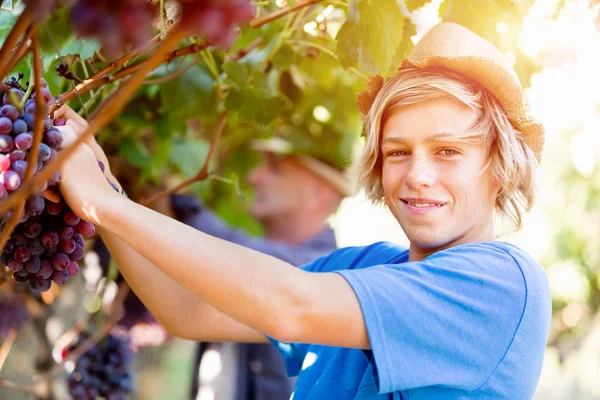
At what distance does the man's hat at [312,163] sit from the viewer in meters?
3.39

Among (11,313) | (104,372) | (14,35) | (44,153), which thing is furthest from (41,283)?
(11,313)

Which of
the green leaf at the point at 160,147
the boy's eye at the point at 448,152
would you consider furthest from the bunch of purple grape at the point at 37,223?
the green leaf at the point at 160,147

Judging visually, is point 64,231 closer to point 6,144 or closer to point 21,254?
point 21,254

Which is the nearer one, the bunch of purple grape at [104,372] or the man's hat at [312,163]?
the bunch of purple grape at [104,372]

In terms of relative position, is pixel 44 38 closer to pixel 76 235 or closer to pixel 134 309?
pixel 76 235

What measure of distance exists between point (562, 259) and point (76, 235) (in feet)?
19.2

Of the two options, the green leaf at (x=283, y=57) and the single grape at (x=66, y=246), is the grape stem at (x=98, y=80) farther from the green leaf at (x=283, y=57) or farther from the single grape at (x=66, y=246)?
the green leaf at (x=283, y=57)

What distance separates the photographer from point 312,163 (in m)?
3.69

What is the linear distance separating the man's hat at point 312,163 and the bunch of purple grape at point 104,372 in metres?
1.29

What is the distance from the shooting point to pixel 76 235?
103cm

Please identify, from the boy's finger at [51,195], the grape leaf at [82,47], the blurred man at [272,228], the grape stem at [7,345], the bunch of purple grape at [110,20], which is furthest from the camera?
the blurred man at [272,228]

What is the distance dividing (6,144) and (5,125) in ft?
0.08

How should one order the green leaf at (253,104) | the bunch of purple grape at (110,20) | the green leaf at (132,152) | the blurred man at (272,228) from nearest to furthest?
the bunch of purple grape at (110,20) < the green leaf at (253,104) < the green leaf at (132,152) < the blurred man at (272,228)

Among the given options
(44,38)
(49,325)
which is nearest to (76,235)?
(44,38)
